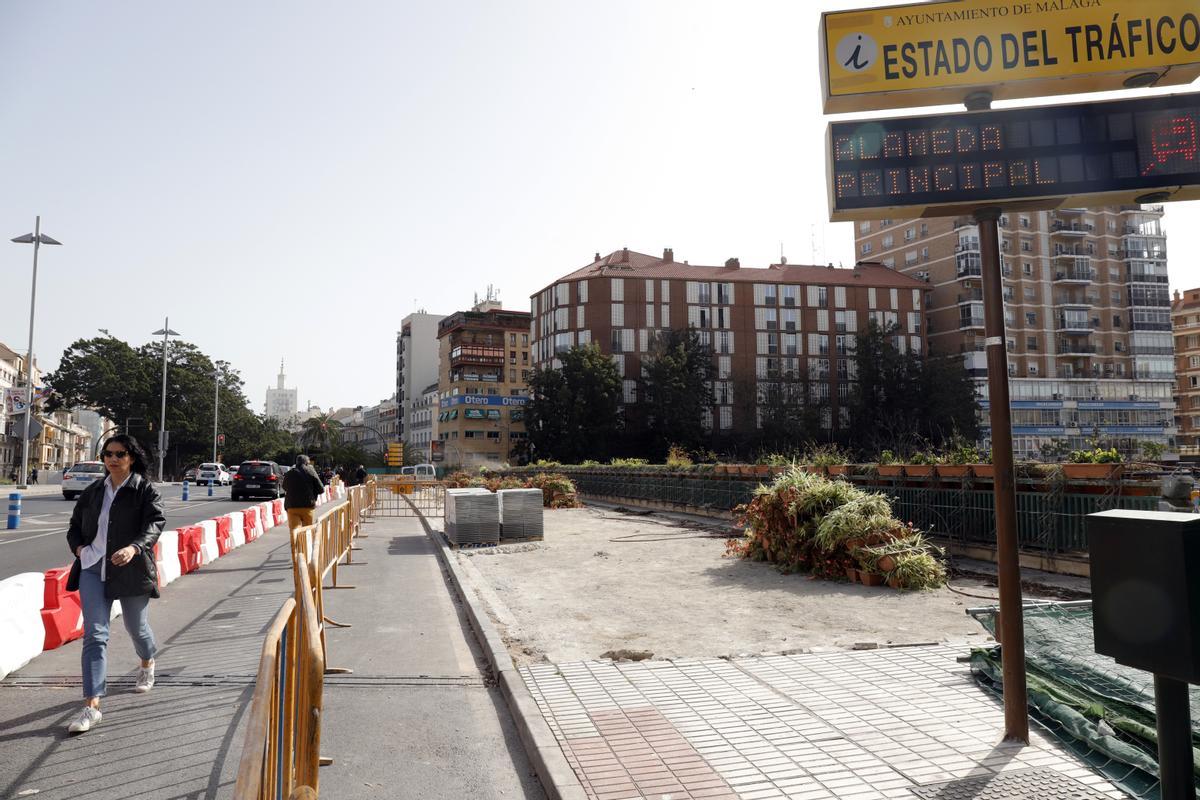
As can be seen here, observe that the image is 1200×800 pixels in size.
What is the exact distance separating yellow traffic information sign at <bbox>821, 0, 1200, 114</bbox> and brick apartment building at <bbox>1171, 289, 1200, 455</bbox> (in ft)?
365

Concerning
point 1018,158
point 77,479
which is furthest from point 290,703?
point 77,479

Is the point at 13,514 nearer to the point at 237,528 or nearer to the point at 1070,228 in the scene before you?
the point at 237,528

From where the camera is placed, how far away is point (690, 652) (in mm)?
6605

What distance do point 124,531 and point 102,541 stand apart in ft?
0.46

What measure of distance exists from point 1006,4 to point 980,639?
4884 mm

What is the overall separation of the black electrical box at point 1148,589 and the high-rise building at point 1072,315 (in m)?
85.1

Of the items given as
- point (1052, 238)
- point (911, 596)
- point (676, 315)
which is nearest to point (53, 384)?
point (676, 315)

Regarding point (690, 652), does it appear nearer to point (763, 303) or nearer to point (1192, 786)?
point (1192, 786)

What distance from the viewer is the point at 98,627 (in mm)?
5164

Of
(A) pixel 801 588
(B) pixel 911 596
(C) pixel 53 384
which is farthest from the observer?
(C) pixel 53 384

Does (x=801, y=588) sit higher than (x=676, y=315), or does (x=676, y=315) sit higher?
(x=676, y=315)

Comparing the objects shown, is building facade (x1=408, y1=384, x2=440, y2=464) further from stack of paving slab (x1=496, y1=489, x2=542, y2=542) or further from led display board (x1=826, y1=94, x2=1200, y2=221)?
led display board (x1=826, y1=94, x2=1200, y2=221)

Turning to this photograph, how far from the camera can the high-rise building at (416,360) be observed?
13062cm

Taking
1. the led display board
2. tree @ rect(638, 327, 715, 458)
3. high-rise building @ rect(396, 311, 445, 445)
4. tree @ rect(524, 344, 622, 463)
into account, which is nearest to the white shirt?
the led display board
